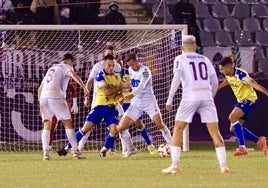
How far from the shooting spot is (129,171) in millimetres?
17484

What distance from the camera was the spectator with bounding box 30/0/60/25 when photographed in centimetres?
2898

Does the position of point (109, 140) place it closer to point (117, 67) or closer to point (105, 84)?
point (105, 84)

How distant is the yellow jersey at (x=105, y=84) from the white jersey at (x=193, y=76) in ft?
17.1

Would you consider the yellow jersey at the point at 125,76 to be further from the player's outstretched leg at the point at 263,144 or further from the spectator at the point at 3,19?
the spectator at the point at 3,19

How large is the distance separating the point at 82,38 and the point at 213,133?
36.0 feet

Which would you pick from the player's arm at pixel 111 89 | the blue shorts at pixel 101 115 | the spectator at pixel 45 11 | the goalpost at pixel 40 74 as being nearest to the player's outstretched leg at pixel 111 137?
the blue shorts at pixel 101 115

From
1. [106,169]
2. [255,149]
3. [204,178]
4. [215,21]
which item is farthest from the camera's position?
[215,21]

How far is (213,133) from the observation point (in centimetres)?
1661

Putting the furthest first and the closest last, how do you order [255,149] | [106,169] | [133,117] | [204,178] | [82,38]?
[82,38], [255,149], [133,117], [106,169], [204,178]

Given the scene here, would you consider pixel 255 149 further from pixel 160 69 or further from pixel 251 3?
pixel 251 3

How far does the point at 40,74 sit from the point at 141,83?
551 cm

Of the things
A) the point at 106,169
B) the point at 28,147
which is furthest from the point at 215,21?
the point at 106,169

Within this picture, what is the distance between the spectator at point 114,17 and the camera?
2936cm

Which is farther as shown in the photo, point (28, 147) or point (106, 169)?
point (28, 147)
